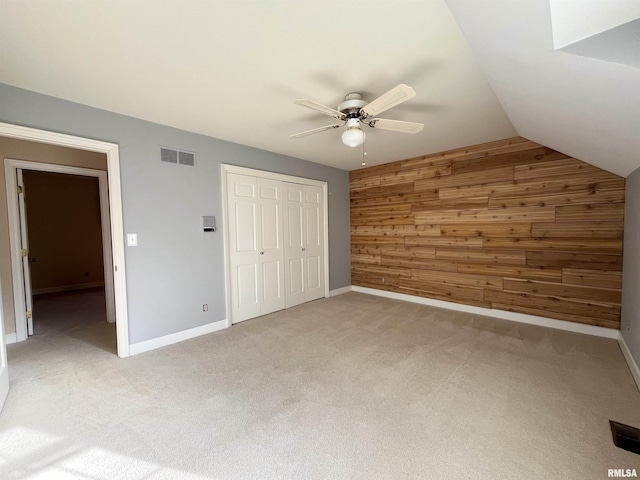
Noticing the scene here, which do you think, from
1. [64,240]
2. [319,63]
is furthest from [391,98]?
[64,240]

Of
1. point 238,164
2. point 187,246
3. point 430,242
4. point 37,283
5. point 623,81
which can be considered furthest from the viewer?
point 37,283

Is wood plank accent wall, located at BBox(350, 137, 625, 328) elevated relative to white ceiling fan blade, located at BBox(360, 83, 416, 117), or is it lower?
lower

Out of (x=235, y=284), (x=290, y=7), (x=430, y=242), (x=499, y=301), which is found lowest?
(x=499, y=301)

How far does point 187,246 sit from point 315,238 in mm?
2307

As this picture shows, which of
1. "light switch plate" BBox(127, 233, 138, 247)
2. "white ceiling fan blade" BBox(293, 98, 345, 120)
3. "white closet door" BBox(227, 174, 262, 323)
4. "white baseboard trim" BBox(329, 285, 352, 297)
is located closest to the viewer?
"white ceiling fan blade" BBox(293, 98, 345, 120)

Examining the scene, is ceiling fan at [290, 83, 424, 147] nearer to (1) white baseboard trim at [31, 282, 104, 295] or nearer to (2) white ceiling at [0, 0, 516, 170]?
(2) white ceiling at [0, 0, 516, 170]

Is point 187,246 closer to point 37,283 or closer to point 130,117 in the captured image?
point 130,117

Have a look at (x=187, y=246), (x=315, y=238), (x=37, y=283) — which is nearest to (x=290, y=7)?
(x=187, y=246)

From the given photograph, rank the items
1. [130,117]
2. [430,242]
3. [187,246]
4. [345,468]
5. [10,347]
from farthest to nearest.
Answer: [430,242]
[187,246]
[10,347]
[130,117]
[345,468]

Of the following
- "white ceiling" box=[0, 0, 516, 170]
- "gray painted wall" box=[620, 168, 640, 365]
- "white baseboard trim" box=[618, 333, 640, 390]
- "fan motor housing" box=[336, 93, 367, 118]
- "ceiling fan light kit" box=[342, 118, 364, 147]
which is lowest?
"white baseboard trim" box=[618, 333, 640, 390]

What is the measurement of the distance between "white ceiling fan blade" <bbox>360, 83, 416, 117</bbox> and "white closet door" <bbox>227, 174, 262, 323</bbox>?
2.23 meters

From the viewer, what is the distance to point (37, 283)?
5945 mm

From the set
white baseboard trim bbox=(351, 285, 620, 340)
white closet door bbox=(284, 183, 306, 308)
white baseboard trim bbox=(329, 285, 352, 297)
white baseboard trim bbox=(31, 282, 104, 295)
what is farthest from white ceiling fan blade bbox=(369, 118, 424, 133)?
white baseboard trim bbox=(31, 282, 104, 295)

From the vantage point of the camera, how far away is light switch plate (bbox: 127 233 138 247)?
287 centimetres
